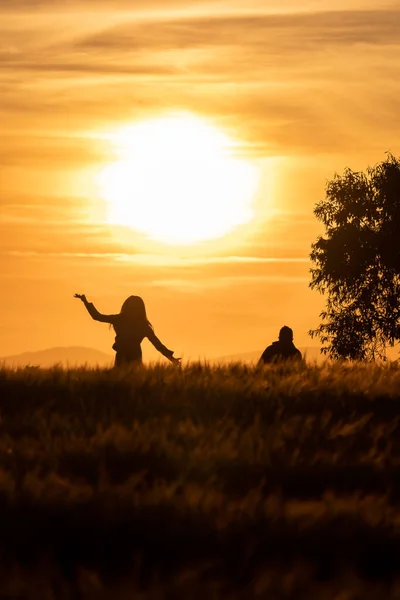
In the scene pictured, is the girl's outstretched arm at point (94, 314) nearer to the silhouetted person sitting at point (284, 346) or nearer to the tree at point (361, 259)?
the silhouetted person sitting at point (284, 346)

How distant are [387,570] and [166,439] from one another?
10.8 feet

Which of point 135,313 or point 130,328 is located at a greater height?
point 135,313

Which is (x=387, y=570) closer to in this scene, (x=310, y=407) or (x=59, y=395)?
(x=310, y=407)

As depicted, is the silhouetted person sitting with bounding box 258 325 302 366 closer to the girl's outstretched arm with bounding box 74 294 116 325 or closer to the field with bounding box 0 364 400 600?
the girl's outstretched arm with bounding box 74 294 116 325

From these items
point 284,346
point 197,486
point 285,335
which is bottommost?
point 197,486

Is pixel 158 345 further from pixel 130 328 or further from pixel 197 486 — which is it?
pixel 197 486

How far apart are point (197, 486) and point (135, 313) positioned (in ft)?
35.2

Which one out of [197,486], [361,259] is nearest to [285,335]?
[197,486]

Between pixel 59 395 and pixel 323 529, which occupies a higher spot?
pixel 59 395

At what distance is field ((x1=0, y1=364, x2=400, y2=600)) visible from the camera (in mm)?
7598

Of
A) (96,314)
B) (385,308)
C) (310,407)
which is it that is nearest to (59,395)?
(310,407)

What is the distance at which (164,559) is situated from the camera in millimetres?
8070

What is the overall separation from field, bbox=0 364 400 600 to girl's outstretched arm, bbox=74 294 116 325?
5.40m

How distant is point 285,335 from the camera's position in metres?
21.2
